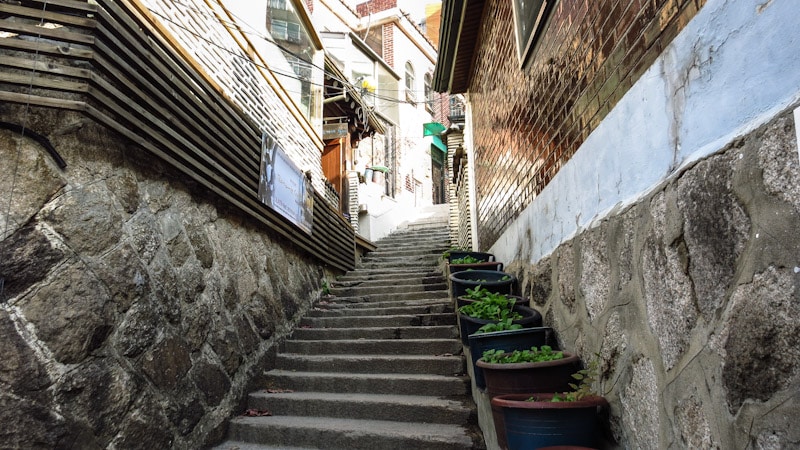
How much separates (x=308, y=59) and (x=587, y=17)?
607cm

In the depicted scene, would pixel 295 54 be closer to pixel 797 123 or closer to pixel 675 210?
pixel 675 210

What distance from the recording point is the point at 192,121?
12.0ft

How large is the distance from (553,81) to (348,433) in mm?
2966

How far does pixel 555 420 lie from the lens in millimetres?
1889

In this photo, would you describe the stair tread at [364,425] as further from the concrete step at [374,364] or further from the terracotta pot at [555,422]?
the terracotta pot at [555,422]

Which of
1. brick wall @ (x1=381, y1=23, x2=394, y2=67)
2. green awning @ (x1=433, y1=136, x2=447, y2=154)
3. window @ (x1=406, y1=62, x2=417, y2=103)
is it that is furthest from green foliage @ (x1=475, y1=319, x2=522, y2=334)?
green awning @ (x1=433, y1=136, x2=447, y2=154)

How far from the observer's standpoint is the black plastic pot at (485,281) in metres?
3.83

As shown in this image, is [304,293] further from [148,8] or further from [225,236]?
[148,8]

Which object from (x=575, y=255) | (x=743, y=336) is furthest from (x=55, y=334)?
(x=743, y=336)

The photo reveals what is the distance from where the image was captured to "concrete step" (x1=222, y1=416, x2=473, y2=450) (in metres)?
3.29

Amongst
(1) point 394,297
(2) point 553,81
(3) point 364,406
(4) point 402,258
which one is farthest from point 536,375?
(4) point 402,258

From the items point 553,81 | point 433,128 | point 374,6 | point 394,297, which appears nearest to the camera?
point 553,81

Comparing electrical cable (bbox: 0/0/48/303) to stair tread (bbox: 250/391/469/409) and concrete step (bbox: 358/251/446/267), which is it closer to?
stair tread (bbox: 250/391/469/409)

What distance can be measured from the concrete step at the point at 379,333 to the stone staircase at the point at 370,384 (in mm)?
11
